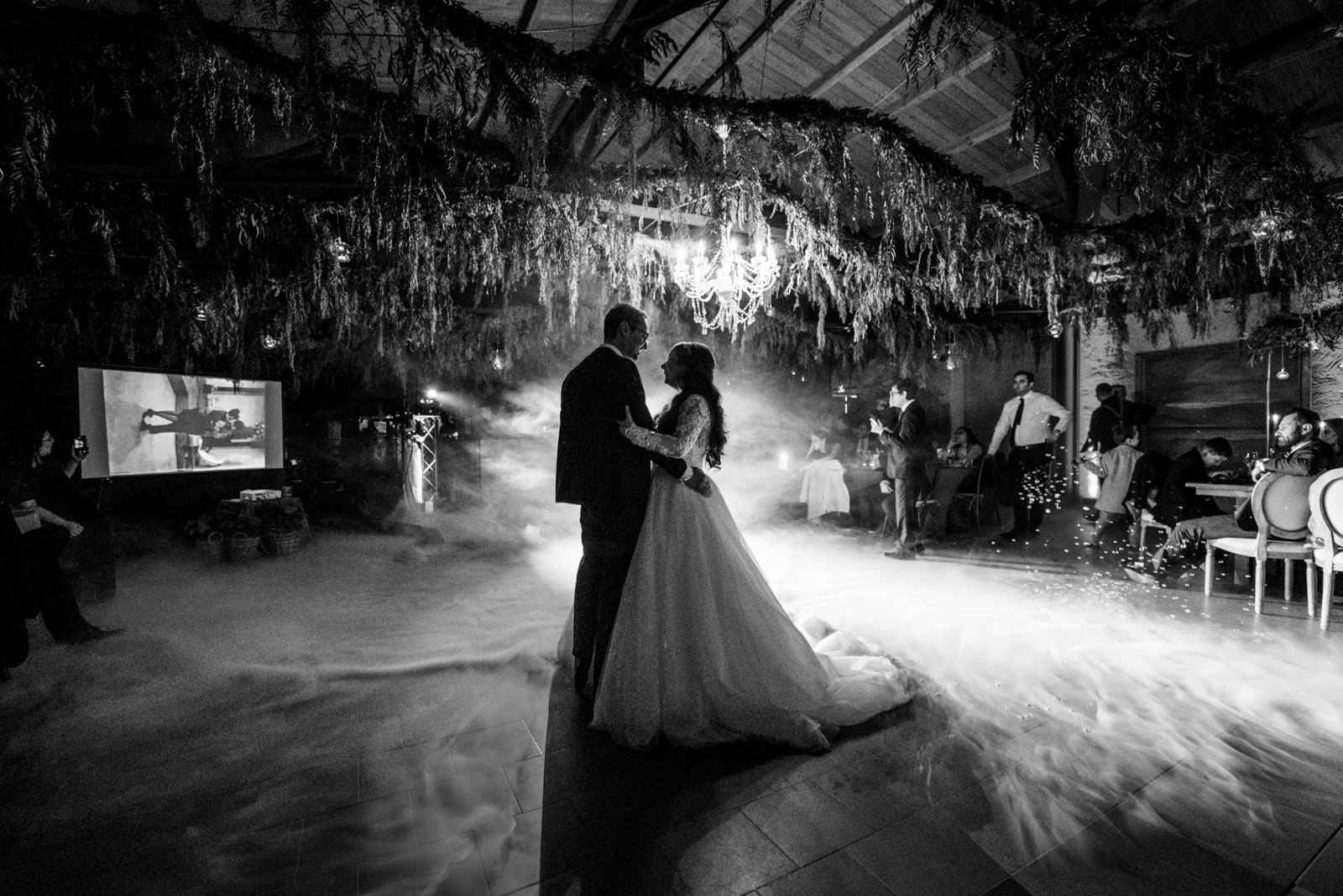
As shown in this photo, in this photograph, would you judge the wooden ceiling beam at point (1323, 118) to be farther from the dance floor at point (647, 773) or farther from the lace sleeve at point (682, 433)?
the lace sleeve at point (682, 433)

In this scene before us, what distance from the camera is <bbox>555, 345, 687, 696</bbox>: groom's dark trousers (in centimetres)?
283

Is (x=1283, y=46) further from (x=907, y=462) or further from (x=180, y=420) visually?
(x=180, y=420)

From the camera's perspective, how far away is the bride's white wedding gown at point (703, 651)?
2576mm

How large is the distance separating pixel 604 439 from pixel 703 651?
3.54 ft

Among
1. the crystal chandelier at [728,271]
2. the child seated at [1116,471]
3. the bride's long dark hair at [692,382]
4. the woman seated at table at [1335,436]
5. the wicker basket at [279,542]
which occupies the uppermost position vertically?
the crystal chandelier at [728,271]

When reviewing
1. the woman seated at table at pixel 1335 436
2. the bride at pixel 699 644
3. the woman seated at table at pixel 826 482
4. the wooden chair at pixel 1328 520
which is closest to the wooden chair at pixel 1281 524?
the wooden chair at pixel 1328 520

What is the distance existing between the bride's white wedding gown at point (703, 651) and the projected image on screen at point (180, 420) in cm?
789

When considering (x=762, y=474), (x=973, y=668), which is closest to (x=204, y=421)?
(x=762, y=474)

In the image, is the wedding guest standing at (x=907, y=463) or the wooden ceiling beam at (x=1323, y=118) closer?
the wooden ceiling beam at (x=1323, y=118)

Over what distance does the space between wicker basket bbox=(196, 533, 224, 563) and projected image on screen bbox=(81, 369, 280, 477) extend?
4.57ft

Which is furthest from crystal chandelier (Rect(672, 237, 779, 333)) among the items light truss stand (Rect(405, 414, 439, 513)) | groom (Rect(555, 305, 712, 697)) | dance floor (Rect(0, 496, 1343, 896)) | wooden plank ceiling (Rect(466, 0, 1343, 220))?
light truss stand (Rect(405, 414, 439, 513))

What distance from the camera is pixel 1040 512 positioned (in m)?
7.76

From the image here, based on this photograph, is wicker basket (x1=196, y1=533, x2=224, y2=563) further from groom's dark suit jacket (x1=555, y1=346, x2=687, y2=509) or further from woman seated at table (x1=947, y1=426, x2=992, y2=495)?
woman seated at table (x1=947, y1=426, x2=992, y2=495)

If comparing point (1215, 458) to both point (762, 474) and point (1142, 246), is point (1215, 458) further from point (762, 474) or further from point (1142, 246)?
point (762, 474)
